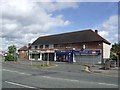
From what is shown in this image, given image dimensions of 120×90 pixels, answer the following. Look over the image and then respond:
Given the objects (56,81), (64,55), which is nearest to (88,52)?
(64,55)

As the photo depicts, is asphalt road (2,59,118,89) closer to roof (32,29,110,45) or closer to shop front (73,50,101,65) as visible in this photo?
shop front (73,50,101,65)

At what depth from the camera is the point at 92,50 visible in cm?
5669

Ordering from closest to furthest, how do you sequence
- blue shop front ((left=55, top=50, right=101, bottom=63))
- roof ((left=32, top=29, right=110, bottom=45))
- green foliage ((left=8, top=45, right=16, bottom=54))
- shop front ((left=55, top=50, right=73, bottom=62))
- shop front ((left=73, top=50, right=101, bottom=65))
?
shop front ((left=73, top=50, right=101, bottom=65)) → blue shop front ((left=55, top=50, right=101, bottom=63)) → roof ((left=32, top=29, right=110, bottom=45)) → shop front ((left=55, top=50, right=73, bottom=62)) → green foliage ((left=8, top=45, right=16, bottom=54))

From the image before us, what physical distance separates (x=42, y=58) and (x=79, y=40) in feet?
49.9

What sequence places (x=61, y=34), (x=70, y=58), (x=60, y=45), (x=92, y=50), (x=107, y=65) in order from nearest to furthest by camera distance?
(x=107, y=65), (x=92, y=50), (x=70, y=58), (x=60, y=45), (x=61, y=34)

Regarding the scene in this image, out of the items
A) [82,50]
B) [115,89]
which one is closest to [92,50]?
[82,50]

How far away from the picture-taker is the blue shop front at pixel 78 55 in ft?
181

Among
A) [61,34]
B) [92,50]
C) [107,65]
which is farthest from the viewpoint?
[61,34]

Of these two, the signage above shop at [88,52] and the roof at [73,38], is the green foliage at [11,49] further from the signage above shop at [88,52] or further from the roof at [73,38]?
the signage above shop at [88,52]

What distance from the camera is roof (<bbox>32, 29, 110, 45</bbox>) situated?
58.7 meters

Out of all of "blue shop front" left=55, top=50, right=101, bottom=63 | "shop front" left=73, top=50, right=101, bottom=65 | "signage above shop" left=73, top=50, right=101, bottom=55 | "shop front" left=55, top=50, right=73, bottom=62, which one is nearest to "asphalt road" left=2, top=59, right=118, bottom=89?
"shop front" left=73, top=50, right=101, bottom=65

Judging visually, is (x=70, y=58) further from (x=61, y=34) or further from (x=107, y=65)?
(x=107, y=65)

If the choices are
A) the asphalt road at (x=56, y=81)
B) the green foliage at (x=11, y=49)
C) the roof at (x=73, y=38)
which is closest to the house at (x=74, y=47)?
the roof at (x=73, y=38)

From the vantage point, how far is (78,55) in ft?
195
